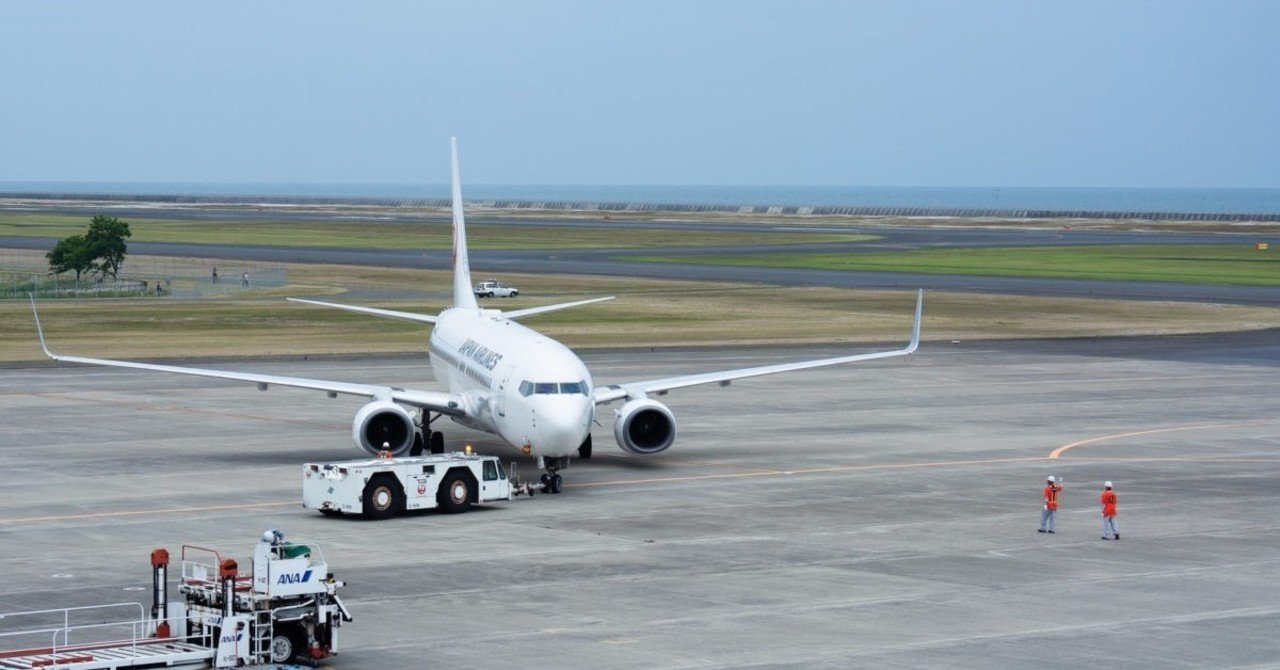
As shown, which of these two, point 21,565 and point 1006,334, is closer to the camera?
point 21,565

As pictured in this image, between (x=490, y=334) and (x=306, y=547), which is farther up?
(x=490, y=334)

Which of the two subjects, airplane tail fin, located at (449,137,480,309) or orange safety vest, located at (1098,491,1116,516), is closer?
orange safety vest, located at (1098,491,1116,516)

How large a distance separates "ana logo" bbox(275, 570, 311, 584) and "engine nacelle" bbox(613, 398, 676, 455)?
22.9 m

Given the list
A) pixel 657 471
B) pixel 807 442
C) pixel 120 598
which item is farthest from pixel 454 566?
pixel 807 442

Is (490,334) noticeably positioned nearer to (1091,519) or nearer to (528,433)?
(528,433)

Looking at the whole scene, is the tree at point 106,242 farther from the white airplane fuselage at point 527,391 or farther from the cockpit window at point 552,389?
the cockpit window at point 552,389

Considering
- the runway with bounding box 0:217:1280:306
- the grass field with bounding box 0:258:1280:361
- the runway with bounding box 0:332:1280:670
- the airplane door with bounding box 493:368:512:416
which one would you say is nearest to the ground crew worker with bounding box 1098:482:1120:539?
the runway with bounding box 0:332:1280:670

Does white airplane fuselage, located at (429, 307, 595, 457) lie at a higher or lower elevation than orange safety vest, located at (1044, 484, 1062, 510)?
A: higher

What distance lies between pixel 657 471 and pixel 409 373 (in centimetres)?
2803

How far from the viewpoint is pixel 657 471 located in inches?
2060

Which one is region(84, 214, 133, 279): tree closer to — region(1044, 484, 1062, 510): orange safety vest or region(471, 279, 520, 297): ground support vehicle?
region(471, 279, 520, 297): ground support vehicle

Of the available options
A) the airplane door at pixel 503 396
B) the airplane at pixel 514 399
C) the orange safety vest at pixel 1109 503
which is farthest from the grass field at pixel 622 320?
the orange safety vest at pixel 1109 503

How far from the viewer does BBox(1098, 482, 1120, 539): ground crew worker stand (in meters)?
40.0

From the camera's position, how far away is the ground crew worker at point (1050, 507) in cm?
4100
